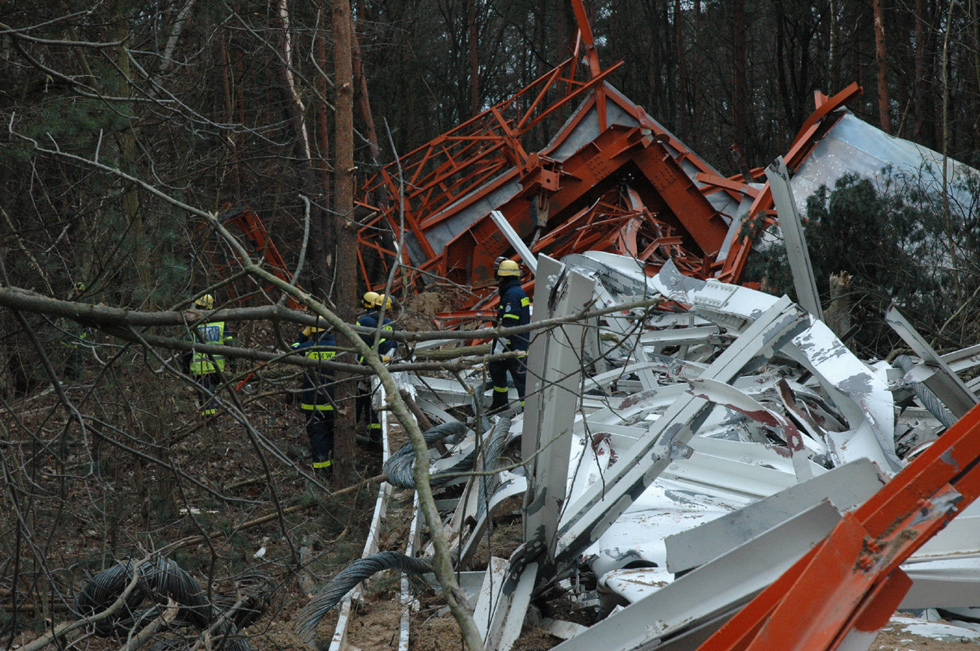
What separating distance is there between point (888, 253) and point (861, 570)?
21.5 ft

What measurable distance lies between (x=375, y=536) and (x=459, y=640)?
1375mm

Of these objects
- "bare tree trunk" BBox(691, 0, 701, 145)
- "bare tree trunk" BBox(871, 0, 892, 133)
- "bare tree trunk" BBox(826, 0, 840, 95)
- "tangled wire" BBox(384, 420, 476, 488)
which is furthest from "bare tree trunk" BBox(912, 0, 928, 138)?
"bare tree trunk" BBox(691, 0, 701, 145)

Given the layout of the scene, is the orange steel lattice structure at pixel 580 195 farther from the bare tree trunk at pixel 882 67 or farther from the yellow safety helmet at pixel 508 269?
the yellow safety helmet at pixel 508 269

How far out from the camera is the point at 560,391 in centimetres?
330

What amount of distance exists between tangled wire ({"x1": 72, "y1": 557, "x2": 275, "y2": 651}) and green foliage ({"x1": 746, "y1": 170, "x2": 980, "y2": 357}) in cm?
556

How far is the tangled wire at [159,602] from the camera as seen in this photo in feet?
11.5

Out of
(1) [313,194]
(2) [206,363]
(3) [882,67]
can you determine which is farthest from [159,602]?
(3) [882,67]

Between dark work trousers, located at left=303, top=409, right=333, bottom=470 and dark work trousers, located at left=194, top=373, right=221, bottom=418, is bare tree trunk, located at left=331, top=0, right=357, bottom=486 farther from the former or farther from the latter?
dark work trousers, located at left=303, top=409, right=333, bottom=470

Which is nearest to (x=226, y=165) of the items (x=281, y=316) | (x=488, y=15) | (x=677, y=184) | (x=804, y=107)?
(x=281, y=316)

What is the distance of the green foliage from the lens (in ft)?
23.4

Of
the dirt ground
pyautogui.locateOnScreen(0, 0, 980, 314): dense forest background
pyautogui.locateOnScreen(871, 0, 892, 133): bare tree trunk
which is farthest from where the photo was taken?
pyautogui.locateOnScreen(871, 0, 892, 133): bare tree trunk

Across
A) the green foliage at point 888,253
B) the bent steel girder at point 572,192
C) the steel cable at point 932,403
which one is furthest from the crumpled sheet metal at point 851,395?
the bent steel girder at point 572,192

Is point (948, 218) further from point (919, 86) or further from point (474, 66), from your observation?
point (474, 66)

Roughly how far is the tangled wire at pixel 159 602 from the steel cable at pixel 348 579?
402mm
